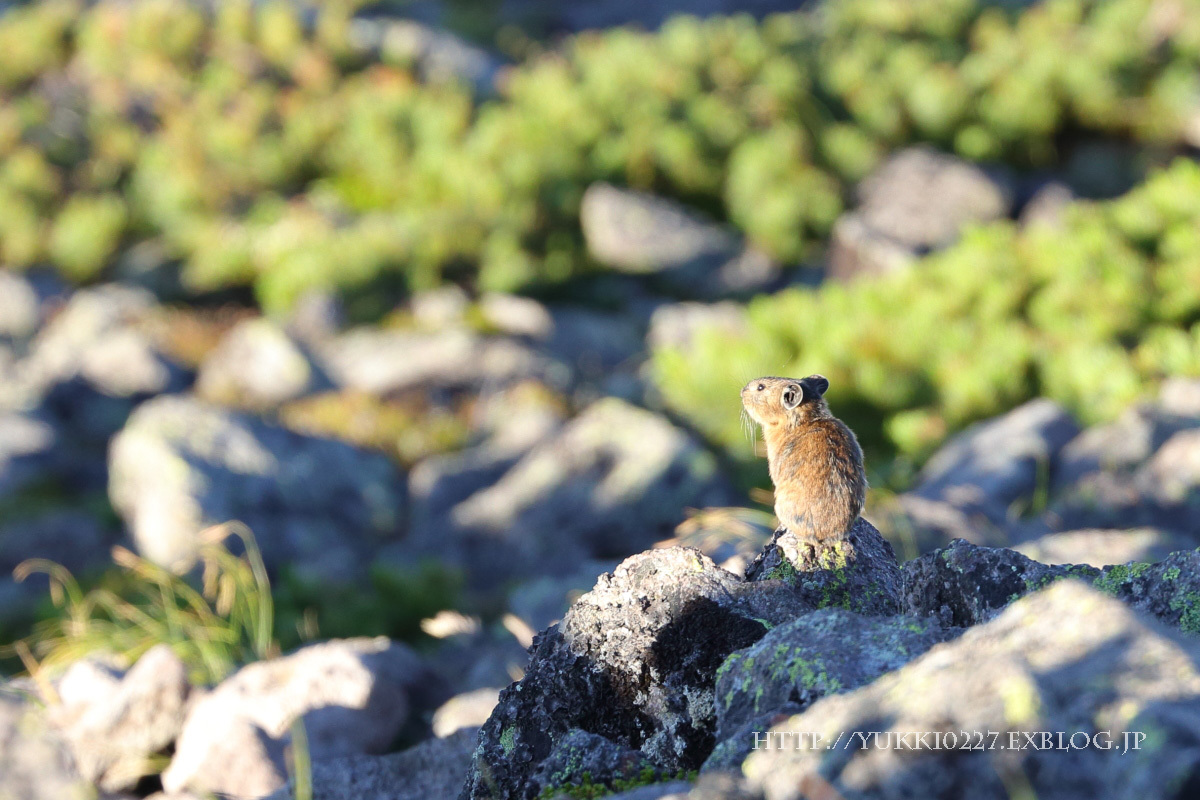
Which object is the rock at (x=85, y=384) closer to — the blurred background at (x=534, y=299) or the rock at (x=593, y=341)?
the blurred background at (x=534, y=299)

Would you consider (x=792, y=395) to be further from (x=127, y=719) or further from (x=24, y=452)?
(x=24, y=452)

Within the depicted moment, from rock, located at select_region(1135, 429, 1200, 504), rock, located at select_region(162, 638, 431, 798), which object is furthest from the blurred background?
rock, located at select_region(162, 638, 431, 798)

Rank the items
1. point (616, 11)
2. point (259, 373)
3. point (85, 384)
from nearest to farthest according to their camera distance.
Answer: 1. point (259, 373)
2. point (85, 384)
3. point (616, 11)

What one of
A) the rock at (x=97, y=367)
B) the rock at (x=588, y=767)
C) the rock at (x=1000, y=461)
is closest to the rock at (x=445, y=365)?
the rock at (x=97, y=367)

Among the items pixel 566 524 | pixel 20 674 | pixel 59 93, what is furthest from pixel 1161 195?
pixel 59 93

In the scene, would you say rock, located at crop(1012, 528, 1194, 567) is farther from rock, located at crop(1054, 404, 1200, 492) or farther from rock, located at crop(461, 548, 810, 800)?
rock, located at crop(461, 548, 810, 800)

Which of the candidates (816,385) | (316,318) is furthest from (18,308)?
(816,385)
